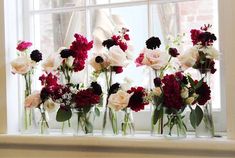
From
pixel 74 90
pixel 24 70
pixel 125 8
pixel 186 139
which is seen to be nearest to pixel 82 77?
pixel 74 90

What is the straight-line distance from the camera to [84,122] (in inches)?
59.4

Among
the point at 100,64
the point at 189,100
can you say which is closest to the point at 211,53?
the point at 189,100

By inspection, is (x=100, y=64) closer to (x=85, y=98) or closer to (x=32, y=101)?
(x=85, y=98)

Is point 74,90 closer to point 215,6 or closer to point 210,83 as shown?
point 210,83

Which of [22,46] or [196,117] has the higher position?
[22,46]

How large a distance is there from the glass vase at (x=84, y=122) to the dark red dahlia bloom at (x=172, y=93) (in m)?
0.34

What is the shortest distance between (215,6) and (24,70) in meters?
0.81

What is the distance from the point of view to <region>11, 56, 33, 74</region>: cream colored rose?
1571 mm

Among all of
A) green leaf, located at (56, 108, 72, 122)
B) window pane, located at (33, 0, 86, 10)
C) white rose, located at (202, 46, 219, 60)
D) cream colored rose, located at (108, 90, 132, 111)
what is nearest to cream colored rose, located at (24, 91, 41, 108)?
green leaf, located at (56, 108, 72, 122)

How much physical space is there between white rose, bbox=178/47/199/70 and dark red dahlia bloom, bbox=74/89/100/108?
355mm

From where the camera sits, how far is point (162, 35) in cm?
158

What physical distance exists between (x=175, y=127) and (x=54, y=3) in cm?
81

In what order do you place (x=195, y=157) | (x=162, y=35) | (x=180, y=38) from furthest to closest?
(x=162, y=35)
(x=180, y=38)
(x=195, y=157)

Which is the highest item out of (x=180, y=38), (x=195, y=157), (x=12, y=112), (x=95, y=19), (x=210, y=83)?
(x=95, y=19)
